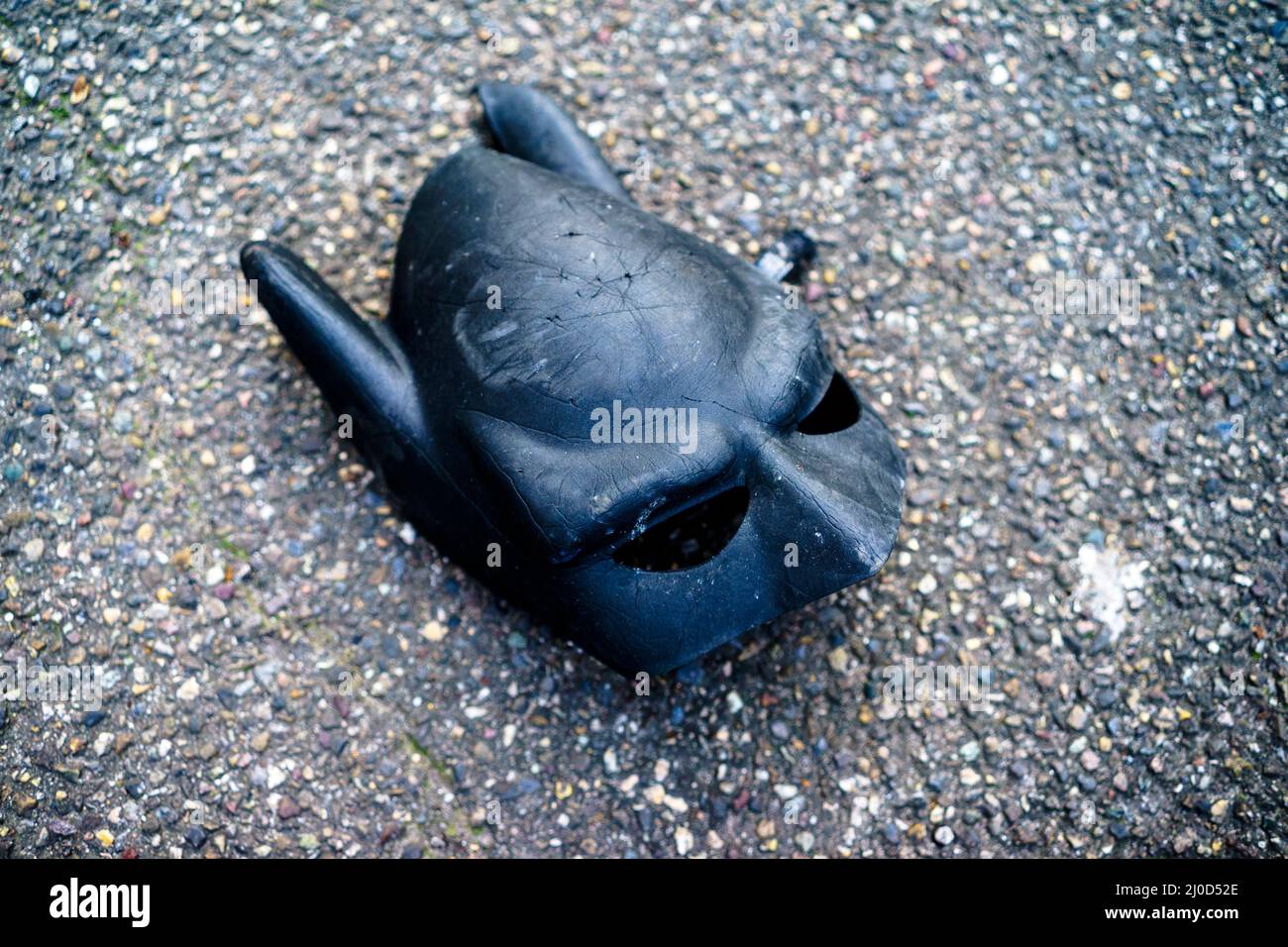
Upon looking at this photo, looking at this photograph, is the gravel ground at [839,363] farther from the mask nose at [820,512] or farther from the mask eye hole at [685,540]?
the mask nose at [820,512]

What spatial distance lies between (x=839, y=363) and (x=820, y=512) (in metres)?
1.16

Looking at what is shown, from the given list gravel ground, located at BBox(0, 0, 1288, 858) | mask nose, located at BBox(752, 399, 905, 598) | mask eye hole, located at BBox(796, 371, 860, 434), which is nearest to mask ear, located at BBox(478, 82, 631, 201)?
gravel ground, located at BBox(0, 0, 1288, 858)

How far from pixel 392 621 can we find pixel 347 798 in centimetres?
57

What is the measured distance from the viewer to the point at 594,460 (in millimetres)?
2510

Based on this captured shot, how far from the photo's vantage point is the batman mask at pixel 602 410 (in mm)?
2521

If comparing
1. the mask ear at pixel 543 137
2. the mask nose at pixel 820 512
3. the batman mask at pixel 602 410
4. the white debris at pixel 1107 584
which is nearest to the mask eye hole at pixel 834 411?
the batman mask at pixel 602 410

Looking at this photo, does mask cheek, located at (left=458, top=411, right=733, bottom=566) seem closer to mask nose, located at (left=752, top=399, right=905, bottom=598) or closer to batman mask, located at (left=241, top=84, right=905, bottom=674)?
batman mask, located at (left=241, top=84, right=905, bottom=674)

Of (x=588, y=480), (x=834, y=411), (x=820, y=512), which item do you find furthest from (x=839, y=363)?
(x=588, y=480)

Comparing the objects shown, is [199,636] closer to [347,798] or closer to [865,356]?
[347,798]

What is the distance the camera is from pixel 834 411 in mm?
2953

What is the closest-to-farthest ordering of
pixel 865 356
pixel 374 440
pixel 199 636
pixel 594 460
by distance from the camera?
pixel 594 460 → pixel 374 440 → pixel 199 636 → pixel 865 356

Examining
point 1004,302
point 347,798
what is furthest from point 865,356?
point 347,798

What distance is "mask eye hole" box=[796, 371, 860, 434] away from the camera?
9.41ft

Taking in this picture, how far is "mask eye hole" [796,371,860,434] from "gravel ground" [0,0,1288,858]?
582 mm
